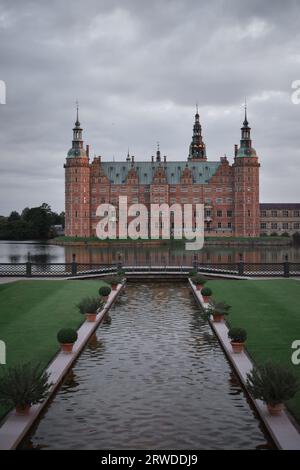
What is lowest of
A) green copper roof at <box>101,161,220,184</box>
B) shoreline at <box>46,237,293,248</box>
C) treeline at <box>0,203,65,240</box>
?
shoreline at <box>46,237,293,248</box>

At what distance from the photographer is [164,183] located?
13862cm

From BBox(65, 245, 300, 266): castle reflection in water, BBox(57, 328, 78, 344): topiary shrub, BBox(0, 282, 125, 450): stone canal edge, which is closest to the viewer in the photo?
BBox(0, 282, 125, 450): stone canal edge

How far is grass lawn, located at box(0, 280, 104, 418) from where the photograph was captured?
1781 cm

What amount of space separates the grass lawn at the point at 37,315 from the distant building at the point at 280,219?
130 metres

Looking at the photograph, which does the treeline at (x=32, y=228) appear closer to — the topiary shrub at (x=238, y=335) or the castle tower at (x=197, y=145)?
the castle tower at (x=197, y=145)

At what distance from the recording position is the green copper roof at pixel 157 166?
142 metres

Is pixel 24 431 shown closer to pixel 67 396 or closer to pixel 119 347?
pixel 67 396

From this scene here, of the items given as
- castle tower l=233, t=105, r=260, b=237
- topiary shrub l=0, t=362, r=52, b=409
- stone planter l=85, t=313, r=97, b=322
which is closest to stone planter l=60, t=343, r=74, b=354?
topiary shrub l=0, t=362, r=52, b=409

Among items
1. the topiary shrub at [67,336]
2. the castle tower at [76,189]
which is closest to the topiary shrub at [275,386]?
the topiary shrub at [67,336]

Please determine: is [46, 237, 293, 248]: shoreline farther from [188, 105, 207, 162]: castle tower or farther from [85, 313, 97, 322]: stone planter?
[85, 313, 97, 322]: stone planter

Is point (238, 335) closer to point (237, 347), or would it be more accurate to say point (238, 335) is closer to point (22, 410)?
point (237, 347)

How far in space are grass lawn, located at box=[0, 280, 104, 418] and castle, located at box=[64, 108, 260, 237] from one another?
98.2 meters

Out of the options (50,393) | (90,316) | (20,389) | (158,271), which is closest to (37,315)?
(90,316)
